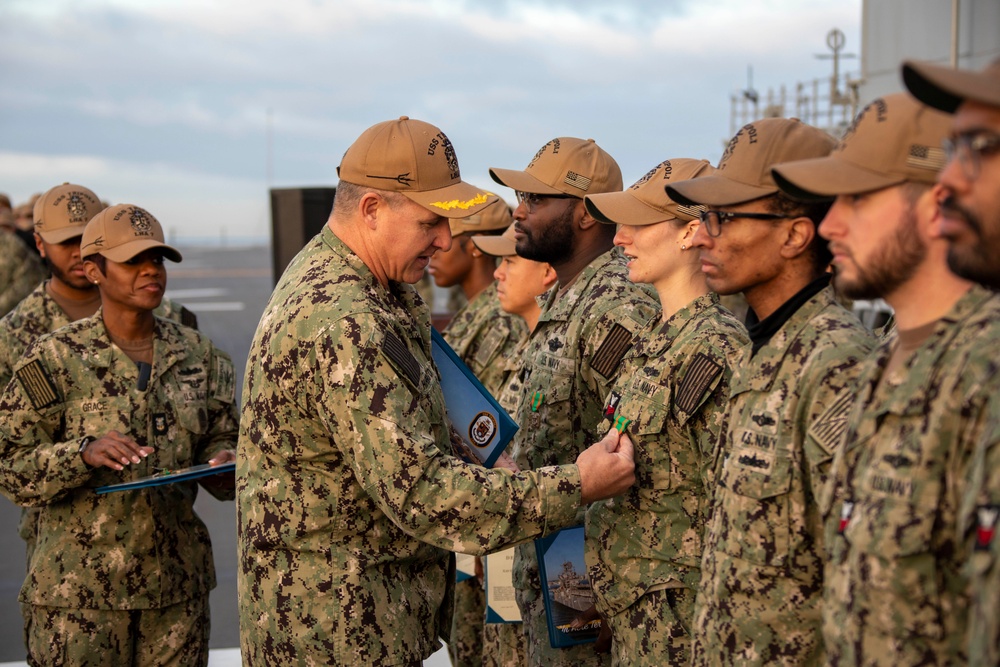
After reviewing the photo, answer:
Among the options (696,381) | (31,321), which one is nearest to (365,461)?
(696,381)

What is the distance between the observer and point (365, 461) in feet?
9.61

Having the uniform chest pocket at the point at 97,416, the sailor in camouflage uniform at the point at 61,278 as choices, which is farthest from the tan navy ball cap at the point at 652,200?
the sailor in camouflage uniform at the point at 61,278

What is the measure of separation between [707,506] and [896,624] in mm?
1277

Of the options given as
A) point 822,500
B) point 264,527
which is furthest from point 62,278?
point 822,500

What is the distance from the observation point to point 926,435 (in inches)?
73.6

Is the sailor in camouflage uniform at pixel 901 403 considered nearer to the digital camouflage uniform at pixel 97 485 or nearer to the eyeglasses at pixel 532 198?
the eyeglasses at pixel 532 198

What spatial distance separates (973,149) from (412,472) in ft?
5.47

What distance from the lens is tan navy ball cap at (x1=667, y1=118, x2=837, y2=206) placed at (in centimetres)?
281

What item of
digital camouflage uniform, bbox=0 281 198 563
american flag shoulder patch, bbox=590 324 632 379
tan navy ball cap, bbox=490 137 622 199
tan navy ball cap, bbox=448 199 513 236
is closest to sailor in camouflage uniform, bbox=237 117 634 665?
american flag shoulder patch, bbox=590 324 632 379

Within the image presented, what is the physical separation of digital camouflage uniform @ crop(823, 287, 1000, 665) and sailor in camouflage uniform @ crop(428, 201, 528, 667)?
3.16 meters

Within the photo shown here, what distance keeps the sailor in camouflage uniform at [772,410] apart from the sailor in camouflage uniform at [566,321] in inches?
41.4

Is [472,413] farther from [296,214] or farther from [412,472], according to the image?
A: [296,214]

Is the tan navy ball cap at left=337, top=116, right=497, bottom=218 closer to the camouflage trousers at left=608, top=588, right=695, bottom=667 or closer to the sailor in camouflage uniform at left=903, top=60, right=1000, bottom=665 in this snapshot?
the camouflage trousers at left=608, top=588, right=695, bottom=667

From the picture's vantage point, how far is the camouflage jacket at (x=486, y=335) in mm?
5891
